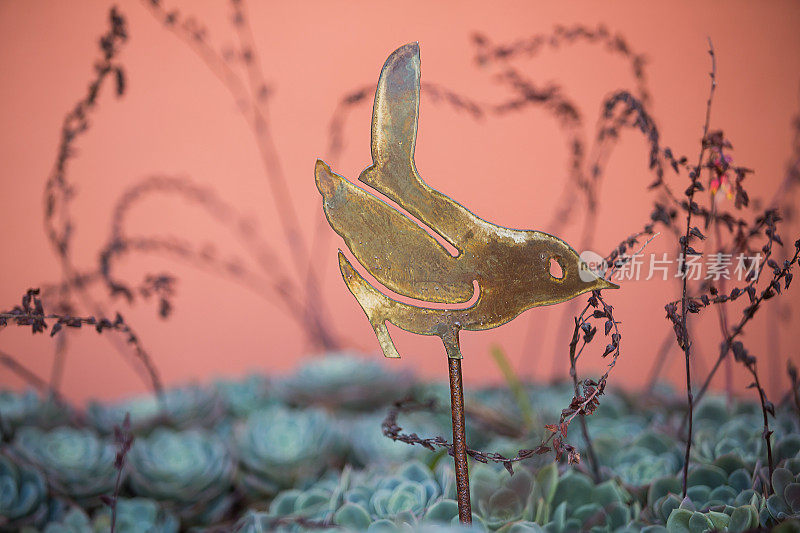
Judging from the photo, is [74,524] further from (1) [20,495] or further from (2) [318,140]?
(2) [318,140]

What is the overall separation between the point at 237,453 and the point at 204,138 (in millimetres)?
691

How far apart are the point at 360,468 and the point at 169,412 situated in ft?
0.62

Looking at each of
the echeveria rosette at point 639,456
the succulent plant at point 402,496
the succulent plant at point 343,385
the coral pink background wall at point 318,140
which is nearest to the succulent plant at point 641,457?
the echeveria rosette at point 639,456

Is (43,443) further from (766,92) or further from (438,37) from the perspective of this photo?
(766,92)

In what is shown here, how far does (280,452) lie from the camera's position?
1.53 feet

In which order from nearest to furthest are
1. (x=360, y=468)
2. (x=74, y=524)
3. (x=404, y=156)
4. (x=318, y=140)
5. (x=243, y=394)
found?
(x=404, y=156)
(x=74, y=524)
(x=360, y=468)
(x=243, y=394)
(x=318, y=140)

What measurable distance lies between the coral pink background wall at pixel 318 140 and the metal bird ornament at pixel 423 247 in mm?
636

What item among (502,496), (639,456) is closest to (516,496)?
(502,496)

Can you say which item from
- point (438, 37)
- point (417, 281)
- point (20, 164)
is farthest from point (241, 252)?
point (417, 281)

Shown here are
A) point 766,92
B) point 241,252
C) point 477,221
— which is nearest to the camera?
point 477,221

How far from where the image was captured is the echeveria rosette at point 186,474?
1.48 ft

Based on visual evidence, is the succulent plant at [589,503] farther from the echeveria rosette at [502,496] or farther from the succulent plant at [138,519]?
the succulent plant at [138,519]

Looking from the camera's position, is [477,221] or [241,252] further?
[241,252]

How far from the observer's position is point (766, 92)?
95 centimetres
